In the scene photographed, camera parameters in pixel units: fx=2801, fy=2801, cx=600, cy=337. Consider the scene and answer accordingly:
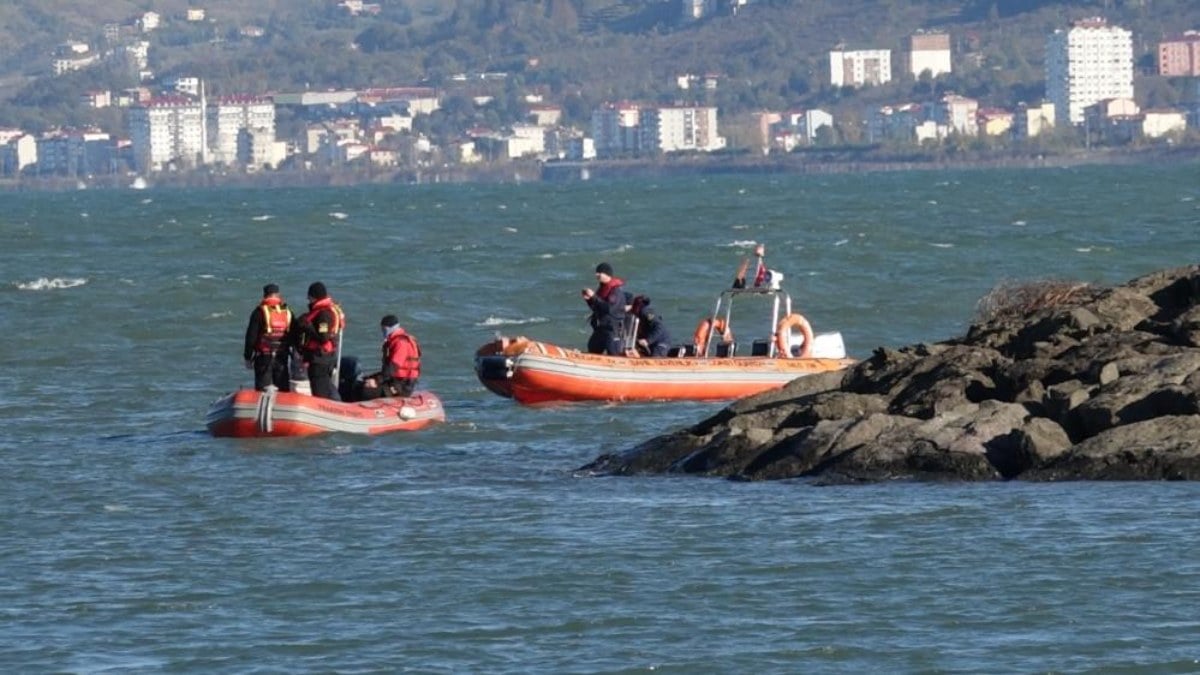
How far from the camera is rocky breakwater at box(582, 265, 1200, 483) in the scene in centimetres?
1492

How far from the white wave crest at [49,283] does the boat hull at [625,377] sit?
20.8 meters

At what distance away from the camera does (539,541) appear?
1386cm

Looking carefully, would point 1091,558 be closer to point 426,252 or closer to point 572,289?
point 572,289

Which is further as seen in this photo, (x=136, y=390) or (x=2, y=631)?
(x=136, y=390)

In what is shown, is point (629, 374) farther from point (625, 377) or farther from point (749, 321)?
point (749, 321)

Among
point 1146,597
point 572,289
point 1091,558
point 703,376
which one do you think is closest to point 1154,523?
point 1091,558

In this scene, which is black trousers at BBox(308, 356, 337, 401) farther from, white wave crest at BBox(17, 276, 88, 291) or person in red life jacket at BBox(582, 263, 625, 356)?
white wave crest at BBox(17, 276, 88, 291)

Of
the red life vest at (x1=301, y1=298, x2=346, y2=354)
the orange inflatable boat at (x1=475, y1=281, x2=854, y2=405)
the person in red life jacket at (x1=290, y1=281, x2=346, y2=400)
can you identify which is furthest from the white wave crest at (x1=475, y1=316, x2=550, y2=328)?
the red life vest at (x1=301, y1=298, x2=346, y2=354)

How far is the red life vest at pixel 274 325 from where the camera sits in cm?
1909

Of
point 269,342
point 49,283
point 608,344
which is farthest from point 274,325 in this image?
point 49,283

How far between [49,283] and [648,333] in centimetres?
2212

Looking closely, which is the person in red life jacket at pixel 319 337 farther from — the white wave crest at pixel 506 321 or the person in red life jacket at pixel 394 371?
the white wave crest at pixel 506 321

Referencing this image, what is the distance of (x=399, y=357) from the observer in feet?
65.6

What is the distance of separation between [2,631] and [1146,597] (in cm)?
483
